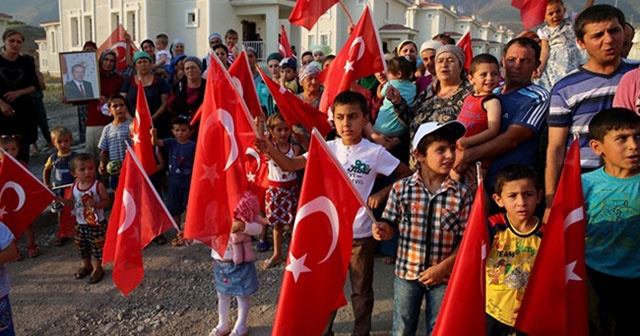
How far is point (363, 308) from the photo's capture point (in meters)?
3.27

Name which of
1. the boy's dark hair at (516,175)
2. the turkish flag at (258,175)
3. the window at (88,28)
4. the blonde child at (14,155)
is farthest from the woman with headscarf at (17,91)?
the window at (88,28)

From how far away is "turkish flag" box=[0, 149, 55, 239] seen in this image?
12.9 ft

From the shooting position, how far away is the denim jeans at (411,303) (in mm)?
2758

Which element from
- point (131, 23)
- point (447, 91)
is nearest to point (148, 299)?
point (447, 91)

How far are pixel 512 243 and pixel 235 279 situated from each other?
1.93 m

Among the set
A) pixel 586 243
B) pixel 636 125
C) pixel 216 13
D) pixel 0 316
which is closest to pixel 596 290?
pixel 586 243

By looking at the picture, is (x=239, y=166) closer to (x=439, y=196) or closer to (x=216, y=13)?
(x=439, y=196)

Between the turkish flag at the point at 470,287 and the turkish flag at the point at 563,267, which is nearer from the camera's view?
the turkish flag at the point at 470,287

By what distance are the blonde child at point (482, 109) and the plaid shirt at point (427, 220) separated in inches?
18.9

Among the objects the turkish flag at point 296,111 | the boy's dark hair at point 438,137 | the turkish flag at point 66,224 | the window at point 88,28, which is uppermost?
the window at point 88,28

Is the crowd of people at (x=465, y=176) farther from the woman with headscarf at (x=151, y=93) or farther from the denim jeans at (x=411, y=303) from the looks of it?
the woman with headscarf at (x=151, y=93)

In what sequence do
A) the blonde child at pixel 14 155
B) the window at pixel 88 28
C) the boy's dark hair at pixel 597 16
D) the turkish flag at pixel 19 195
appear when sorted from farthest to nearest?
the window at pixel 88 28 < the blonde child at pixel 14 155 < the turkish flag at pixel 19 195 < the boy's dark hair at pixel 597 16

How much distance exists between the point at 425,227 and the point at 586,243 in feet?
2.80

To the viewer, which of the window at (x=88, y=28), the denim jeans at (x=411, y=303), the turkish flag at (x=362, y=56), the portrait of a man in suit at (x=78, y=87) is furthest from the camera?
the window at (x=88, y=28)
